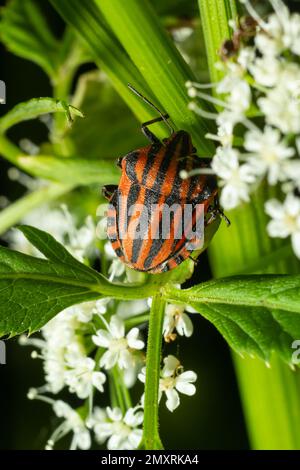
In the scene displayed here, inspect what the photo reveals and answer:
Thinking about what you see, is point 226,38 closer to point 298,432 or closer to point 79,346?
point 79,346

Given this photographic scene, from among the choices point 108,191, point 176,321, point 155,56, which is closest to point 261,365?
point 176,321

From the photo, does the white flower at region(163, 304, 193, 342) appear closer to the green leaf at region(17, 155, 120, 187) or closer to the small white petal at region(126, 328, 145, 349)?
the small white petal at region(126, 328, 145, 349)

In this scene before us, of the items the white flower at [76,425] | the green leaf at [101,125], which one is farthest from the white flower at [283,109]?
the green leaf at [101,125]

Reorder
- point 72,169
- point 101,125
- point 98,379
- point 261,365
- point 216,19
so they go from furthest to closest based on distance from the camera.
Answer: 1. point 101,125
2. point 261,365
3. point 72,169
4. point 98,379
5. point 216,19

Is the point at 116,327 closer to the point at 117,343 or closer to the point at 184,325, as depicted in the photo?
the point at 117,343

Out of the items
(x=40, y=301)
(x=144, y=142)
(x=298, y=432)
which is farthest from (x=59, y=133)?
(x=298, y=432)
